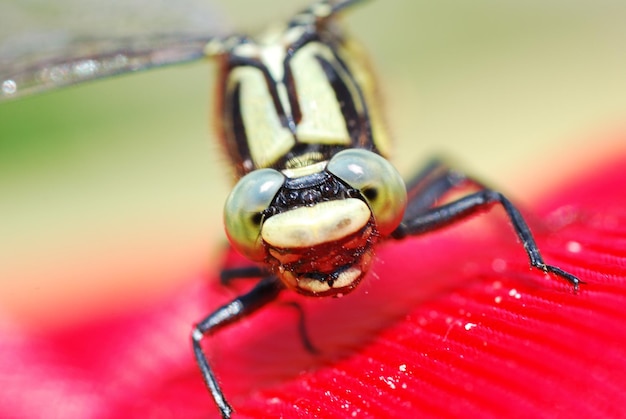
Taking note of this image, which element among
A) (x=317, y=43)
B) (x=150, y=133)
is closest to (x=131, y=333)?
(x=317, y=43)

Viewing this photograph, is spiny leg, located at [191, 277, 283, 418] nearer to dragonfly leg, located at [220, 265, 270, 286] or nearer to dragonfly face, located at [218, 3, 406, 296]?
dragonfly leg, located at [220, 265, 270, 286]

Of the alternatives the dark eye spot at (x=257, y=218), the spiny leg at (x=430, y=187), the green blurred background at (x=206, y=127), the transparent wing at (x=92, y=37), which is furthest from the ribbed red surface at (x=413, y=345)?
the green blurred background at (x=206, y=127)

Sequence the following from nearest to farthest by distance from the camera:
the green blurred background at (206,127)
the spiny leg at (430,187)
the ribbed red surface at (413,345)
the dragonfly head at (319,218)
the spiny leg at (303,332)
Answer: the ribbed red surface at (413,345), the dragonfly head at (319,218), the spiny leg at (303,332), the spiny leg at (430,187), the green blurred background at (206,127)

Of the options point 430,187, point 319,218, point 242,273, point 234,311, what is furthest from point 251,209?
point 430,187

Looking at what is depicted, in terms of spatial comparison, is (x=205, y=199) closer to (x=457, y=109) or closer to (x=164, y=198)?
(x=164, y=198)

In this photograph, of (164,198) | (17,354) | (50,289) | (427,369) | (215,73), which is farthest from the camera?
(164,198)

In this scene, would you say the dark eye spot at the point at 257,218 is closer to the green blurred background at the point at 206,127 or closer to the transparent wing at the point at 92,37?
the transparent wing at the point at 92,37

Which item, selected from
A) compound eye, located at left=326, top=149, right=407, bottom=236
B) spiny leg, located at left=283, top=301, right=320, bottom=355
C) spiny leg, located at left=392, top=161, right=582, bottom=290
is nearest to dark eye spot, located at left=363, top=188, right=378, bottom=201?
compound eye, located at left=326, top=149, right=407, bottom=236
